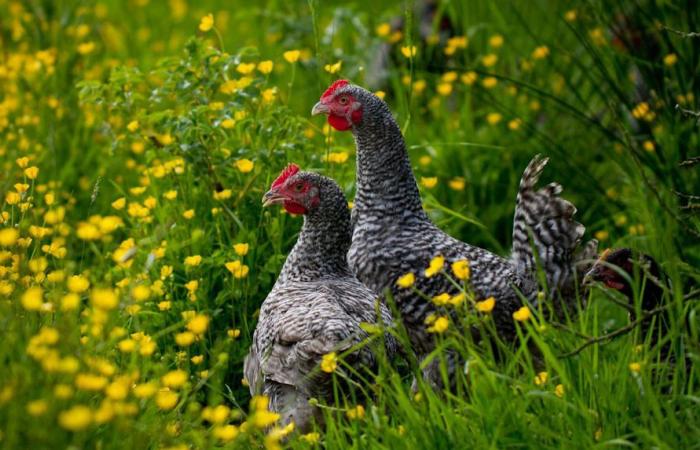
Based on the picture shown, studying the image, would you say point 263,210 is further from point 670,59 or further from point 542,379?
point 670,59

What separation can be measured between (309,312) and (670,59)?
7.62 ft

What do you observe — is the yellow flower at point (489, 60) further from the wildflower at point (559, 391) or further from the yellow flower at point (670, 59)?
the wildflower at point (559, 391)

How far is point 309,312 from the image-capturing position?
12.4ft

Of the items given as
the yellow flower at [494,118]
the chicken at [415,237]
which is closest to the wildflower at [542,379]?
the chicken at [415,237]

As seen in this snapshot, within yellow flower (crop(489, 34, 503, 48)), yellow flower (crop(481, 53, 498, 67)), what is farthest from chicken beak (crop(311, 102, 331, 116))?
yellow flower (crop(489, 34, 503, 48))

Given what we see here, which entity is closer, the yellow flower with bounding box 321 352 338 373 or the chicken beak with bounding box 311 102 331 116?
the yellow flower with bounding box 321 352 338 373

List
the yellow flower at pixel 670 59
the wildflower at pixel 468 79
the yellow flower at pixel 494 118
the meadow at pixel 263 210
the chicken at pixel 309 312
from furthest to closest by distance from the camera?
the yellow flower at pixel 494 118 → the wildflower at pixel 468 79 → the yellow flower at pixel 670 59 → the chicken at pixel 309 312 → the meadow at pixel 263 210

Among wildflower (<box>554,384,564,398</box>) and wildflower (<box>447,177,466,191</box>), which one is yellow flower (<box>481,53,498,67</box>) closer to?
wildflower (<box>447,177,466,191</box>)

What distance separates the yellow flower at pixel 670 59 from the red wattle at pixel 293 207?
1.95 m

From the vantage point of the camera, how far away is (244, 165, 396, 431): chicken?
3.63 metres

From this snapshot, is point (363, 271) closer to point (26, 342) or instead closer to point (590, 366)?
point (590, 366)

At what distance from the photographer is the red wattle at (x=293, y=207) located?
14.0ft

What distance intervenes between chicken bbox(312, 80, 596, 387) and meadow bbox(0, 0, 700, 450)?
7.6 inches

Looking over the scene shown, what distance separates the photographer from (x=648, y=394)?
291 centimetres
